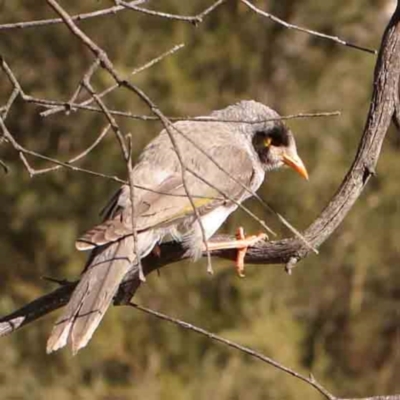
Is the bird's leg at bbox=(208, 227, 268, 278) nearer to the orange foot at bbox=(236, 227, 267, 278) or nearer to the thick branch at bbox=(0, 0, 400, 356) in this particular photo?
the orange foot at bbox=(236, 227, 267, 278)

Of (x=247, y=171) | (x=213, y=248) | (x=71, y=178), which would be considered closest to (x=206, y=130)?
(x=247, y=171)

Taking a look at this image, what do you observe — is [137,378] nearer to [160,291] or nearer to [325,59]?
[160,291]

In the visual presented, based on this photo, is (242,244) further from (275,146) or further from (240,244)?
(275,146)

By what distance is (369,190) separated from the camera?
9047 millimetres

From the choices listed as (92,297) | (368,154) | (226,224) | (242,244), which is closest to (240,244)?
(242,244)

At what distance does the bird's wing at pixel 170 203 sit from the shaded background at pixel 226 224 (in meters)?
3.33

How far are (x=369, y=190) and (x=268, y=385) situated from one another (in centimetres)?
167

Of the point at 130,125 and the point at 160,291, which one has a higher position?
the point at 130,125

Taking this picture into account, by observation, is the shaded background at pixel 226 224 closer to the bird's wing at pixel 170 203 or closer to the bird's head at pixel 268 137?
the bird's head at pixel 268 137

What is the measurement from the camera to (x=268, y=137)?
5.44m

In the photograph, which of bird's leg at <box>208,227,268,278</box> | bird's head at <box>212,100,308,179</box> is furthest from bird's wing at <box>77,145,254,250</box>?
bird's head at <box>212,100,308,179</box>

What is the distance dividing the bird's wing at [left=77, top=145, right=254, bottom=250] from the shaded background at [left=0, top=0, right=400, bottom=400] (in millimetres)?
3330

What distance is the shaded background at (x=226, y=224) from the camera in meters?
8.52

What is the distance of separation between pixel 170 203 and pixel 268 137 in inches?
37.0
